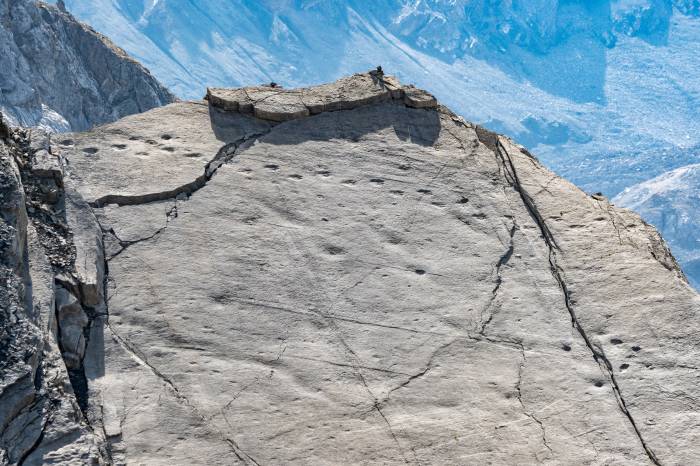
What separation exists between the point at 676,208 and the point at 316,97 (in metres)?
120

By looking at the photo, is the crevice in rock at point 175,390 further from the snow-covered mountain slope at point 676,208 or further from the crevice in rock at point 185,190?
the snow-covered mountain slope at point 676,208

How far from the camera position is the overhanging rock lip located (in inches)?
335

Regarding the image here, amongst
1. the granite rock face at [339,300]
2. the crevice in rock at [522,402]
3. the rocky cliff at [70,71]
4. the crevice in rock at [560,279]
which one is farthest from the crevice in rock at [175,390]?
the rocky cliff at [70,71]

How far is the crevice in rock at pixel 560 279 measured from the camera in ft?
19.3

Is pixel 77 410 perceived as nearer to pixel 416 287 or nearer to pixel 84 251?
pixel 84 251

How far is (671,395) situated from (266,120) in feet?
13.5

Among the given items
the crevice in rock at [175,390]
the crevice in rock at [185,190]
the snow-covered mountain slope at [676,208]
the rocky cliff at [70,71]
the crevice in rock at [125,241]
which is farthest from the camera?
the snow-covered mountain slope at [676,208]

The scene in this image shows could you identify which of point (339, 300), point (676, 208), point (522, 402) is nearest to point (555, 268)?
point (522, 402)

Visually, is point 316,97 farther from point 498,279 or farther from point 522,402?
point 522,402

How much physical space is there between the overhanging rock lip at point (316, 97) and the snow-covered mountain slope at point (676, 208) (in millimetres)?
111087

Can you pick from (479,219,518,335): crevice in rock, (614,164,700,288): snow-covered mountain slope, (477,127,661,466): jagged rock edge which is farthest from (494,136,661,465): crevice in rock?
(614,164,700,288): snow-covered mountain slope

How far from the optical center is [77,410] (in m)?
5.23

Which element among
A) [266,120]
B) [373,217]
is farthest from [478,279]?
[266,120]

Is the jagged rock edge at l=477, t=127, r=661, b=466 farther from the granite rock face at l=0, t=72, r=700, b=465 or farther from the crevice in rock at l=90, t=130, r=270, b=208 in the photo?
the crevice in rock at l=90, t=130, r=270, b=208
